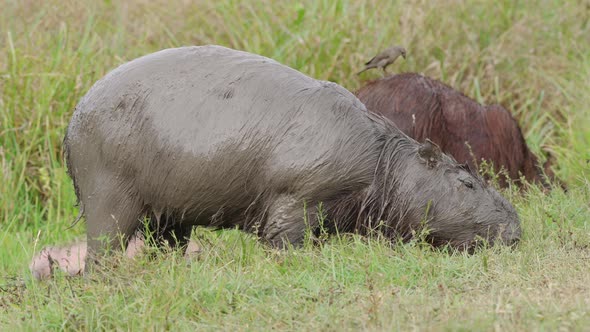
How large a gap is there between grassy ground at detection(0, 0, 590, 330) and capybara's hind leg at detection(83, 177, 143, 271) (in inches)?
10.9

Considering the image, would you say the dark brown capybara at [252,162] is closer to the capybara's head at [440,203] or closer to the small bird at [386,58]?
the capybara's head at [440,203]

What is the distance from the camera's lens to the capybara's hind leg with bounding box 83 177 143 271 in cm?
490

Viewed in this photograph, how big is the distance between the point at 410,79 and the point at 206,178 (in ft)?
7.21

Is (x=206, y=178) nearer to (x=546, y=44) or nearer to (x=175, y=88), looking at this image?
(x=175, y=88)

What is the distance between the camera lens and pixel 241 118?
15.5 feet

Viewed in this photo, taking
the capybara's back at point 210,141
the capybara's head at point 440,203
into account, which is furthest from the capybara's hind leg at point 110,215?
the capybara's head at point 440,203

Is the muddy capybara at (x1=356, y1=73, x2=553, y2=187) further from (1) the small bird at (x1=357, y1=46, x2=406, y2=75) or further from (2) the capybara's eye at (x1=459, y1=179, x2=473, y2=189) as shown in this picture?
(2) the capybara's eye at (x1=459, y1=179, x2=473, y2=189)

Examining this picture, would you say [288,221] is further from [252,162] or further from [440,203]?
[440,203]

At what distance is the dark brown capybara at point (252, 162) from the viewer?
4.73 metres

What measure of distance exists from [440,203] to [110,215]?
168cm

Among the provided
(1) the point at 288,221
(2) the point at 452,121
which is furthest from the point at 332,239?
(2) the point at 452,121

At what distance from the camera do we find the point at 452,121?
256 inches

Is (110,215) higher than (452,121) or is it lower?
lower

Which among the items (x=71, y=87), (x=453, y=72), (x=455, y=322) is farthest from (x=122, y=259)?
(x=453, y=72)
